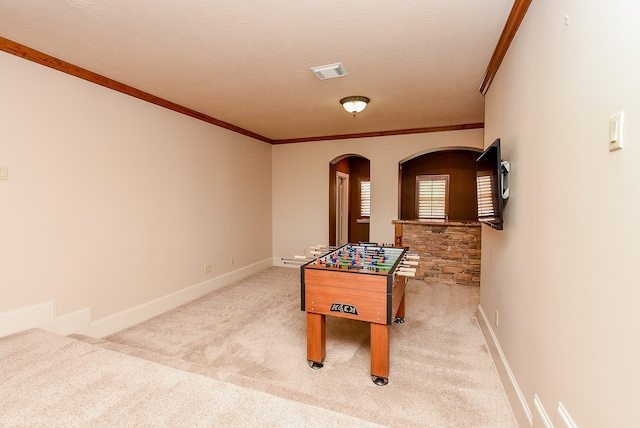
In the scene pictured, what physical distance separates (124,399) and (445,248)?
4542 millimetres

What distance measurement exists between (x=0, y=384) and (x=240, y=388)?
1.38m

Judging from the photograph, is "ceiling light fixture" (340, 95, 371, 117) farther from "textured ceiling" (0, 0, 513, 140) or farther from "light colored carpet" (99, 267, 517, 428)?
"light colored carpet" (99, 267, 517, 428)

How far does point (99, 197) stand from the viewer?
9.94 ft

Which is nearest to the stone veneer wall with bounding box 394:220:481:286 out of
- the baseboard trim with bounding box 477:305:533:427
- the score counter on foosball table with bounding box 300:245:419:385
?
the baseboard trim with bounding box 477:305:533:427

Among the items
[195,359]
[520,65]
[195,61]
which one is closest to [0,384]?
[195,359]

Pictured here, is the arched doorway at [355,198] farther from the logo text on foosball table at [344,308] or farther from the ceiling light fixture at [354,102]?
the logo text on foosball table at [344,308]

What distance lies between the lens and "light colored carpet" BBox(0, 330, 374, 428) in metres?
1.48

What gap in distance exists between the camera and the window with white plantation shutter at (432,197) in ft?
25.7

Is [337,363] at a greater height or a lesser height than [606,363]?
lesser

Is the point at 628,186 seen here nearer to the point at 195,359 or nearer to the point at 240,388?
the point at 240,388

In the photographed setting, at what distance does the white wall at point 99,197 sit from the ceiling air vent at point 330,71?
6.71 ft

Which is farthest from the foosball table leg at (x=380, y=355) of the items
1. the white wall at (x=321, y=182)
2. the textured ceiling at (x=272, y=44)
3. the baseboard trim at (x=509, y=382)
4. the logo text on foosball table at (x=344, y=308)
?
the white wall at (x=321, y=182)

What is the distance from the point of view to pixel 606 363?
0.99 meters

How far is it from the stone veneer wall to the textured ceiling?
6.54 feet
